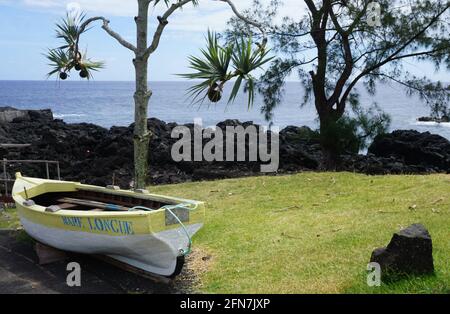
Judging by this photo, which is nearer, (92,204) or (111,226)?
(111,226)

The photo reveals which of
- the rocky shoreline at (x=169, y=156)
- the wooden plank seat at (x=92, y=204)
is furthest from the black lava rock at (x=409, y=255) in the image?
the rocky shoreline at (x=169, y=156)

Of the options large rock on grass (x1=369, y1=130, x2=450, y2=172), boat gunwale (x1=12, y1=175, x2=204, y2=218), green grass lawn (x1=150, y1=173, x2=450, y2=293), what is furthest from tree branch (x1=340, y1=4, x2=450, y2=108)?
boat gunwale (x1=12, y1=175, x2=204, y2=218)

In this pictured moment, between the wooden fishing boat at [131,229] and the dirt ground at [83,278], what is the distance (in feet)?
0.61

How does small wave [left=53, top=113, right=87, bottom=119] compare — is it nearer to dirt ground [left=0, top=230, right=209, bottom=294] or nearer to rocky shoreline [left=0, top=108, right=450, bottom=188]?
rocky shoreline [left=0, top=108, right=450, bottom=188]

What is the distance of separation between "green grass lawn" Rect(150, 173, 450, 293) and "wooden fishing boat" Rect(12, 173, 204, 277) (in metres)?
0.58

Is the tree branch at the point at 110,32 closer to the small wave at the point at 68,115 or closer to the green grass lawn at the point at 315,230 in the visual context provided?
the green grass lawn at the point at 315,230

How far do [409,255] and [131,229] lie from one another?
2921 mm

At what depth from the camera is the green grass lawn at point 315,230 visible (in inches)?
231

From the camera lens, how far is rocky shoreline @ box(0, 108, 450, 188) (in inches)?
742

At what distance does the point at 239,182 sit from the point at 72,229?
684cm

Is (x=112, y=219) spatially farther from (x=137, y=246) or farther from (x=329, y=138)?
(x=329, y=138)

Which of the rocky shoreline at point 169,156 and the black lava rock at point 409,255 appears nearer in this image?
the black lava rock at point 409,255

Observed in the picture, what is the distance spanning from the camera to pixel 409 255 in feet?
17.7

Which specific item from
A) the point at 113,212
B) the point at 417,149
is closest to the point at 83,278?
the point at 113,212
